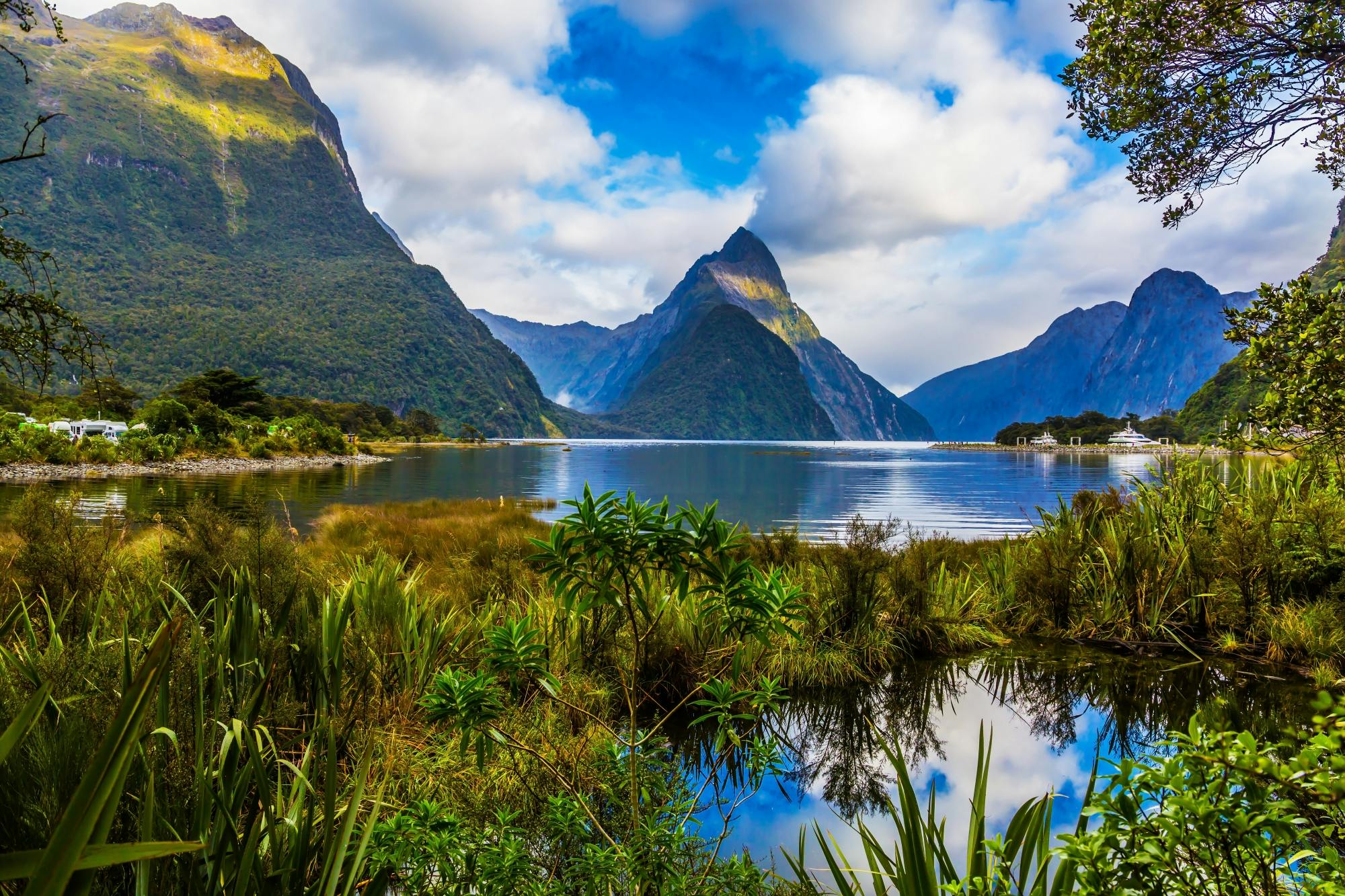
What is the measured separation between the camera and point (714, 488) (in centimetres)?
3425

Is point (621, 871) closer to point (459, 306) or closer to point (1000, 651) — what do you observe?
point (1000, 651)

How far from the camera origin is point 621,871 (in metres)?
2.50

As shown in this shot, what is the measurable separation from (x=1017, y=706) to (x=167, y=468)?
141 ft

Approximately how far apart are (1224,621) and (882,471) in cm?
4938

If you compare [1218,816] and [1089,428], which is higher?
[1089,428]

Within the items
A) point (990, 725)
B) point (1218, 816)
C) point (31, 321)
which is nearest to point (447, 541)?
point (31, 321)

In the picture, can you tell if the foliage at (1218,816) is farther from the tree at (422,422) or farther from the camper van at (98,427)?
the tree at (422,422)

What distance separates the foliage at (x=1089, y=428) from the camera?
403ft

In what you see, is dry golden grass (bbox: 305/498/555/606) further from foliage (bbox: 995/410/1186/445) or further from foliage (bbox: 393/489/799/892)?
foliage (bbox: 995/410/1186/445)

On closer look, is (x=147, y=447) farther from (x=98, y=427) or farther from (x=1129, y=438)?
(x=1129, y=438)

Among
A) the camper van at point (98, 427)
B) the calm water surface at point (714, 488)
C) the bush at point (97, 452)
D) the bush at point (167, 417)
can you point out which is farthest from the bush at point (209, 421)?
the calm water surface at point (714, 488)

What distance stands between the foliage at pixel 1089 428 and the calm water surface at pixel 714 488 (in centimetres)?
8070


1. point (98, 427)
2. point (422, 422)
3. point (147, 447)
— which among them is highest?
point (422, 422)

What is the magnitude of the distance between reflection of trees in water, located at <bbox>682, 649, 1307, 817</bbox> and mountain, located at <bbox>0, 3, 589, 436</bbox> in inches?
4359
